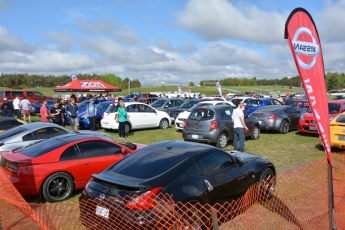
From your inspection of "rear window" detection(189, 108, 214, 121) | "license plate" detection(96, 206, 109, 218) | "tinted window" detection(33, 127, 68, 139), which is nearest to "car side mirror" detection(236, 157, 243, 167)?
"license plate" detection(96, 206, 109, 218)

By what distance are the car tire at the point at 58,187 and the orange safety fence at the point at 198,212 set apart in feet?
1.22

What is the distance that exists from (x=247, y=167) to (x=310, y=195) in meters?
1.18

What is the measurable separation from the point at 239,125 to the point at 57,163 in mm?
5773

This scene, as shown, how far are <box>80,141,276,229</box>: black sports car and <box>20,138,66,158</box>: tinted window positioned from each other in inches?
91.2

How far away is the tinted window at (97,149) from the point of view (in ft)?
23.3

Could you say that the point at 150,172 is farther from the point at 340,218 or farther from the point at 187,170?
the point at 340,218

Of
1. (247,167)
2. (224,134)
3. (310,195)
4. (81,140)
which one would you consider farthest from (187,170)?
(224,134)

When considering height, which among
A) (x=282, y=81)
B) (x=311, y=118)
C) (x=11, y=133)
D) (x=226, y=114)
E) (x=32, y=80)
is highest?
(x=32, y=80)

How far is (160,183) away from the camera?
4348 millimetres

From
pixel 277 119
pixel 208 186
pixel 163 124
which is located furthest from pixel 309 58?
pixel 163 124

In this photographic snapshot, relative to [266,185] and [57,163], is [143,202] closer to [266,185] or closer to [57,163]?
[266,185]

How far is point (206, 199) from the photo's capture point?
4711mm

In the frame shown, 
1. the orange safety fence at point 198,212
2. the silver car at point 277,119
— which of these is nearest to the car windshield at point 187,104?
the silver car at point 277,119

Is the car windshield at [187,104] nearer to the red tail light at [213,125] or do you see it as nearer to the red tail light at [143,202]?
the red tail light at [213,125]
